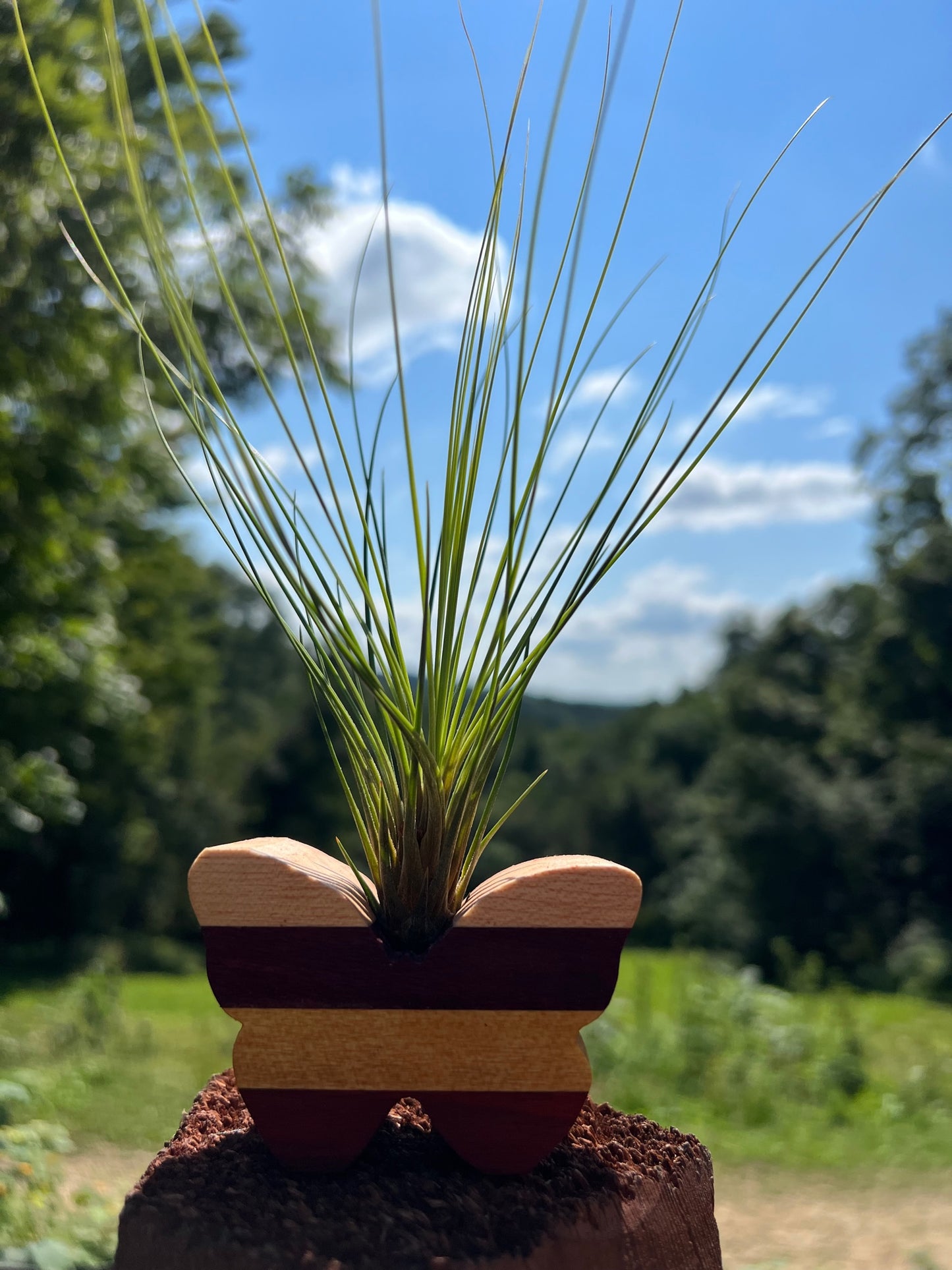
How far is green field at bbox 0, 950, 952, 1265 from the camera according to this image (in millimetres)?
4863

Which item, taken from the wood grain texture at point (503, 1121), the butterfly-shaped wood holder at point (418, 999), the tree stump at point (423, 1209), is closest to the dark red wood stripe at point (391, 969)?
the butterfly-shaped wood holder at point (418, 999)

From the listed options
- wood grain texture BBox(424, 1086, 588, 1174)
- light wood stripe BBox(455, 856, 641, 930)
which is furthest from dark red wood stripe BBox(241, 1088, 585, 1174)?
light wood stripe BBox(455, 856, 641, 930)

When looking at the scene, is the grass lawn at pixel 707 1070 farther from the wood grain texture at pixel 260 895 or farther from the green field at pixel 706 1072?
the wood grain texture at pixel 260 895

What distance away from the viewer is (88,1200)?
296 cm

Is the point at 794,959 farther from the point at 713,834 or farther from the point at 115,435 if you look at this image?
the point at 115,435

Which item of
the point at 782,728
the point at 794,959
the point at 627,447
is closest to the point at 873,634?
the point at 782,728

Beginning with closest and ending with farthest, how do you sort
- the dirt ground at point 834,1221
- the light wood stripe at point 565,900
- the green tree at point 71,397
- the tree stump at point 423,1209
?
the tree stump at point 423,1209 < the light wood stripe at point 565,900 < the dirt ground at point 834,1221 < the green tree at point 71,397

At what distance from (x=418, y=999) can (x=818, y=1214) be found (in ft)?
12.5

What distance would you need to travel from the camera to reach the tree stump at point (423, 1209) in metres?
1.11

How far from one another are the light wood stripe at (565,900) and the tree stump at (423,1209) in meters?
0.32

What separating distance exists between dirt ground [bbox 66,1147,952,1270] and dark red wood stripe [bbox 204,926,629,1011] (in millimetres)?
2820

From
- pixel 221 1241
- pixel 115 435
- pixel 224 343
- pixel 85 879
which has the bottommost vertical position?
pixel 85 879

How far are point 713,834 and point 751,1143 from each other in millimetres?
12017

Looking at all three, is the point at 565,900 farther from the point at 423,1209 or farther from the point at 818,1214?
the point at 818,1214
